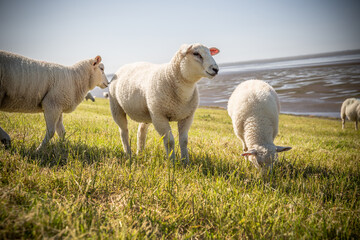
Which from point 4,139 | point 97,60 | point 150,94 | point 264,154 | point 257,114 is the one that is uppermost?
point 97,60

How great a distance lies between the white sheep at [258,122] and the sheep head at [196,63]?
1.58 meters

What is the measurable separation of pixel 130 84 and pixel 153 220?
2.91 m

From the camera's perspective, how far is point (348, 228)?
6.33 feet

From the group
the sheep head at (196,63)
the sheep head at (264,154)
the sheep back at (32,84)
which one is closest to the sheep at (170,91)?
the sheep head at (196,63)

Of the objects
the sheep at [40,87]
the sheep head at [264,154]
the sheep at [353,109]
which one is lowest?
the sheep at [353,109]

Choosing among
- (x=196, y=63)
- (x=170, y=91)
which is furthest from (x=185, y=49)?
(x=170, y=91)

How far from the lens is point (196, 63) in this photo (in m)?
3.32

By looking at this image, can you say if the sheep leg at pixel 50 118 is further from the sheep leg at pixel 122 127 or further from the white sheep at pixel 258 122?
the white sheep at pixel 258 122

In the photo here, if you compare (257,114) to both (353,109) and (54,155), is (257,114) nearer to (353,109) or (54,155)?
(54,155)

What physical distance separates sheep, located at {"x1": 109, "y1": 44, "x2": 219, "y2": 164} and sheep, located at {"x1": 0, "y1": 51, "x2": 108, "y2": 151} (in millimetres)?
1052

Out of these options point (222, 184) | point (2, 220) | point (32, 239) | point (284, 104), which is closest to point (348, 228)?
point (222, 184)

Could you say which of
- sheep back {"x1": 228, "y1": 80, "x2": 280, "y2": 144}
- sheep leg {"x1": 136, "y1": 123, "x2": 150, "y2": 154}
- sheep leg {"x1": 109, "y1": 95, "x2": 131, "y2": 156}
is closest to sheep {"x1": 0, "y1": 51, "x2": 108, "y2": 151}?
sheep leg {"x1": 109, "y1": 95, "x2": 131, "y2": 156}

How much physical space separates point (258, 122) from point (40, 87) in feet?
14.1

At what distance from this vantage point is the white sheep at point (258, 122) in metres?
3.69
